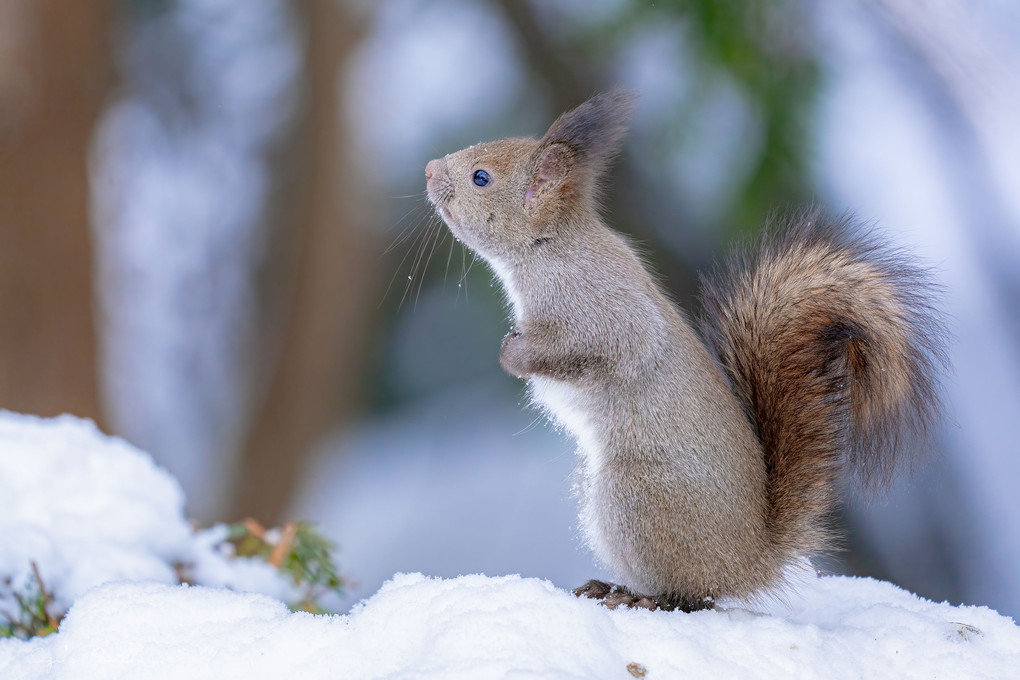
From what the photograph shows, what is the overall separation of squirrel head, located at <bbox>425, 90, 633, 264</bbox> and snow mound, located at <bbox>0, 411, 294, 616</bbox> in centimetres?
63

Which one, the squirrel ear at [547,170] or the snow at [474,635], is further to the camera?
the squirrel ear at [547,170]

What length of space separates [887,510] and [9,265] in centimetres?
252

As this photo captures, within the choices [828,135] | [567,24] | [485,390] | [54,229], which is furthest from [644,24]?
[54,229]

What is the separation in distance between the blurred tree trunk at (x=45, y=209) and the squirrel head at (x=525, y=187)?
1701mm

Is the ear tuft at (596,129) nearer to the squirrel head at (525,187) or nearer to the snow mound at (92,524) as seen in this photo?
the squirrel head at (525,187)

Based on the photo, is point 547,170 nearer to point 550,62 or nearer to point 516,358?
point 516,358

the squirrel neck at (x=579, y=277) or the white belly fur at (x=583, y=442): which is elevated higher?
the squirrel neck at (x=579, y=277)

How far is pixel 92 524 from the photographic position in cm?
141

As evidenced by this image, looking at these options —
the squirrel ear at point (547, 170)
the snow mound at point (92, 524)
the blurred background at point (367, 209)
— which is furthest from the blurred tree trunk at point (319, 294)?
the squirrel ear at point (547, 170)

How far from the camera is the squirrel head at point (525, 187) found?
A: 1413mm

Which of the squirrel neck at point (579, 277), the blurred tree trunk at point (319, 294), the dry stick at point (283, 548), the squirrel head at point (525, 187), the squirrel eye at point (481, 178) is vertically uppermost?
the blurred tree trunk at point (319, 294)

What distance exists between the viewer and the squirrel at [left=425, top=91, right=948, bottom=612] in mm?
1193

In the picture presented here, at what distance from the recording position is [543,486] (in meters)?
2.58

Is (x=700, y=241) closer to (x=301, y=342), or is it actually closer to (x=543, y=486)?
(x=543, y=486)
